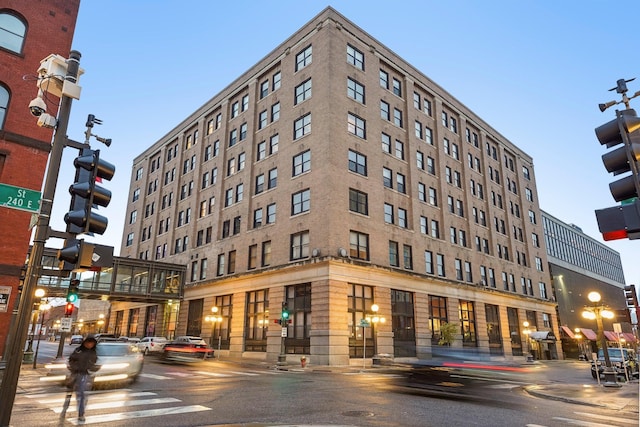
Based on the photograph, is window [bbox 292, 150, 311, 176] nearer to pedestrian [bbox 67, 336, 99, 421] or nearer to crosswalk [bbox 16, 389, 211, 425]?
crosswalk [bbox 16, 389, 211, 425]

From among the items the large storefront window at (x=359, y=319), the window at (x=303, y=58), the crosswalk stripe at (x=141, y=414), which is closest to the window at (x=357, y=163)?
the large storefront window at (x=359, y=319)

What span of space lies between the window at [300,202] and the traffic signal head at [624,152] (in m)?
26.9

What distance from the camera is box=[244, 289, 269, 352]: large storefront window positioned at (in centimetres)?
3353

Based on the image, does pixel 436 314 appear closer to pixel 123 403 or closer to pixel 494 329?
pixel 494 329

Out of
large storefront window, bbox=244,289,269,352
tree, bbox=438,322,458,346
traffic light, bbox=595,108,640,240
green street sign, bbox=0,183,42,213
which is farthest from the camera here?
tree, bbox=438,322,458,346

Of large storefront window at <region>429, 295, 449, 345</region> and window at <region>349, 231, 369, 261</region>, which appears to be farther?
large storefront window at <region>429, 295, 449, 345</region>

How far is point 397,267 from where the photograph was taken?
112ft

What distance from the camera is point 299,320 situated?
101 feet

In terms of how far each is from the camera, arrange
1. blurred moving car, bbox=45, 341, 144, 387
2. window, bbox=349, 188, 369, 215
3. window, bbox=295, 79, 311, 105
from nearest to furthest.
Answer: blurred moving car, bbox=45, 341, 144, 387 < window, bbox=349, 188, 369, 215 < window, bbox=295, 79, 311, 105

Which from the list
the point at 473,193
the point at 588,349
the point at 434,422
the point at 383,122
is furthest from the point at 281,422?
the point at 588,349

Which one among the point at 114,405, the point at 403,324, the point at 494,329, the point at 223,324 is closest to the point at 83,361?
the point at 114,405

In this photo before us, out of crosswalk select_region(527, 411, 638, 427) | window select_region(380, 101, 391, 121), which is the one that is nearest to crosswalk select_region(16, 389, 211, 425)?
crosswalk select_region(527, 411, 638, 427)

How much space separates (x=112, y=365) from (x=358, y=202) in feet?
71.8

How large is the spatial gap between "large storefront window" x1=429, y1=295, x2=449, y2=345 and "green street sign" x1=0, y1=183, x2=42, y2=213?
33377mm
